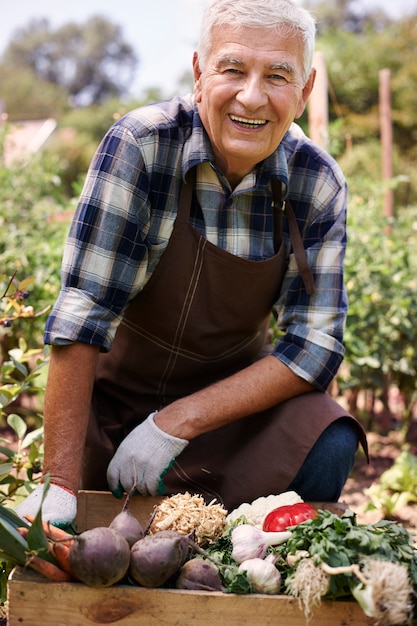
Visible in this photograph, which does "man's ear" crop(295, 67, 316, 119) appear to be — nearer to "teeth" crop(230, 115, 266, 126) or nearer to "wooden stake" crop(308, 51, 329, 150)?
"teeth" crop(230, 115, 266, 126)

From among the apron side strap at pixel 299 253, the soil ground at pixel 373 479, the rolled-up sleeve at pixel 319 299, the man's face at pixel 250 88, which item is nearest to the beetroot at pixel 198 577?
the rolled-up sleeve at pixel 319 299

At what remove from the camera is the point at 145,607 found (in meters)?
1.53

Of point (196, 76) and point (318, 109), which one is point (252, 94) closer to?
point (196, 76)

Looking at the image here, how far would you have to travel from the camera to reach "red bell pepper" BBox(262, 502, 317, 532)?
1805 millimetres

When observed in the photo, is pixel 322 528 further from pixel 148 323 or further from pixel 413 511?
pixel 413 511

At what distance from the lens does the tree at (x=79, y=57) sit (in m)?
63.8

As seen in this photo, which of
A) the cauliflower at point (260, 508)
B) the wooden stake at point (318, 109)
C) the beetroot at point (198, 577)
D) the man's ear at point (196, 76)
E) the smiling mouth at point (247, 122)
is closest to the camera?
the beetroot at point (198, 577)

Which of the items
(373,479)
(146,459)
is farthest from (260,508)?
(373,479)

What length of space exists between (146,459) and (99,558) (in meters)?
0.64

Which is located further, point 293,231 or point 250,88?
point 293,231

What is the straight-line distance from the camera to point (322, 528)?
5.32ft

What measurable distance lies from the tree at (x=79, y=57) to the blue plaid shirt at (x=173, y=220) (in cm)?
6284

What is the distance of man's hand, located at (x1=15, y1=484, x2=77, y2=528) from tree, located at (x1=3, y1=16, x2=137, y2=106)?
63459mm

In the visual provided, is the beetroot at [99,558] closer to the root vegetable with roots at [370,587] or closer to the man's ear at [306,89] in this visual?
the root vegetable with roots at [370,587]
